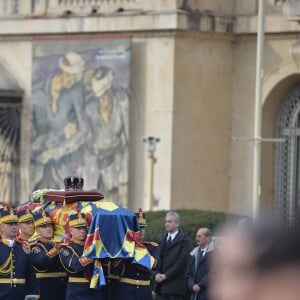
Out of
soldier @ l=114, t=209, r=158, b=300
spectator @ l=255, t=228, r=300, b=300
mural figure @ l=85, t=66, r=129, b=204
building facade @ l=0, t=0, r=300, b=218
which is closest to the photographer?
spectator @ l=255, t=228, r=300, b=300

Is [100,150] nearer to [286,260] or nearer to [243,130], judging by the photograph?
[243,130]

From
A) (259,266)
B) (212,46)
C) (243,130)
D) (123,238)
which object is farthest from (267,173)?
(259,266)

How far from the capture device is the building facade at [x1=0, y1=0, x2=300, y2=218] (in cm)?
2347

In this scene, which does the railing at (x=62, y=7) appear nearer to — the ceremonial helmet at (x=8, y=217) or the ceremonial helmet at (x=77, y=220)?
the ceremonial helmet at (x=77, y=220)

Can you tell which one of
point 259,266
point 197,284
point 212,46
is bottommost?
point 197,284

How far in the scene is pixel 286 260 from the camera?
2414 millimetres

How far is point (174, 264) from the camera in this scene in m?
15.2

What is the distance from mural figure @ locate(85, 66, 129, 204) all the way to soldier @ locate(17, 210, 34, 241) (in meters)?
10.6

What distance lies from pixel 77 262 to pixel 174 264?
2.37 metres

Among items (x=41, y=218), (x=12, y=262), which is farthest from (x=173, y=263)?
(x=12, y=262)

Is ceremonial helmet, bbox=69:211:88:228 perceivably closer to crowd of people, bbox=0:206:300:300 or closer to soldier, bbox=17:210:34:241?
crowd of people, bbox=0:206:300:300

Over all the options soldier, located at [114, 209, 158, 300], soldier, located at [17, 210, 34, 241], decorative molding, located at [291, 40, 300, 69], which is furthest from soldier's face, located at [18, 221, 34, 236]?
decorative molding, located at [291, 40, 300, 69]

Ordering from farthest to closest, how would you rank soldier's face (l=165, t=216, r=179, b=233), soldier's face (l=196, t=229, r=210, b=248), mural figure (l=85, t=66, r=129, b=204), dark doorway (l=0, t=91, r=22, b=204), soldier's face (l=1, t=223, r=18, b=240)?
dark doorway (l=0, t=91, r=22, b=204) < mural figure (l=85, t=66, r=129, b=204) < soldier's face (l=165, t=216, r=179, b=233) < soldier's face (l=196, t=229, r=210, b=248) < soldier's face (l=1, t=223, r=18, b=240)

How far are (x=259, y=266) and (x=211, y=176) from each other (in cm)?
2174
